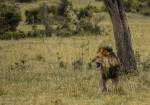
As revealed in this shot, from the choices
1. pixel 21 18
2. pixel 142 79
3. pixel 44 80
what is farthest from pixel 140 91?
pixel 21 18

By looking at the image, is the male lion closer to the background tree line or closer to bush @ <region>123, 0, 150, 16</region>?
the background tree line

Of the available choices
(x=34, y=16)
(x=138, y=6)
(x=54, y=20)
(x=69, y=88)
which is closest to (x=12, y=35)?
(x=34, y=16)

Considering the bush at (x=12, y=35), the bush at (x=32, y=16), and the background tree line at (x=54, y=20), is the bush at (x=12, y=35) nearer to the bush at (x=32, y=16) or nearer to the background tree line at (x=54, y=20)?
the background tree line at (x=54, y=20)

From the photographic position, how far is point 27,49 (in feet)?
83.7

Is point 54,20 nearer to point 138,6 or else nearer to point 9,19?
point 9,19

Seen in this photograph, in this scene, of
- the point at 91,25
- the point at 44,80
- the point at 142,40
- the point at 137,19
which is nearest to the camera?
the point at 44,80

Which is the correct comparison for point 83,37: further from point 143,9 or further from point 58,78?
point 58,78

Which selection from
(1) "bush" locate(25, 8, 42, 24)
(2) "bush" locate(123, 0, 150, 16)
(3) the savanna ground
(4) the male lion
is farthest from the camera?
(2) "bush" locate(123, 0, 150, 16)

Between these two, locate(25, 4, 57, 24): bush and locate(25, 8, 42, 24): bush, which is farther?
locate(25, 8, 42, 24): bush

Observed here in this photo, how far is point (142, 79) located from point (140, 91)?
4.12 ft

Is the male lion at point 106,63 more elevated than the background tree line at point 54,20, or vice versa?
the male lion at point 106,63

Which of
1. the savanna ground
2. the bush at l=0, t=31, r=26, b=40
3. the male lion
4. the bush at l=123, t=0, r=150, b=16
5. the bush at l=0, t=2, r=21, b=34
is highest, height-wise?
the male lion

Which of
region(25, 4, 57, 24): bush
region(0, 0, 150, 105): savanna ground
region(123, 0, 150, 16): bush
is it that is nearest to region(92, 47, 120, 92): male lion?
region(0, 0, 150, 105): savanna ground

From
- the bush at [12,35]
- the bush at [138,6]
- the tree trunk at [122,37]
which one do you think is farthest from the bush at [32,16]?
the tree trunk at [122,37]
